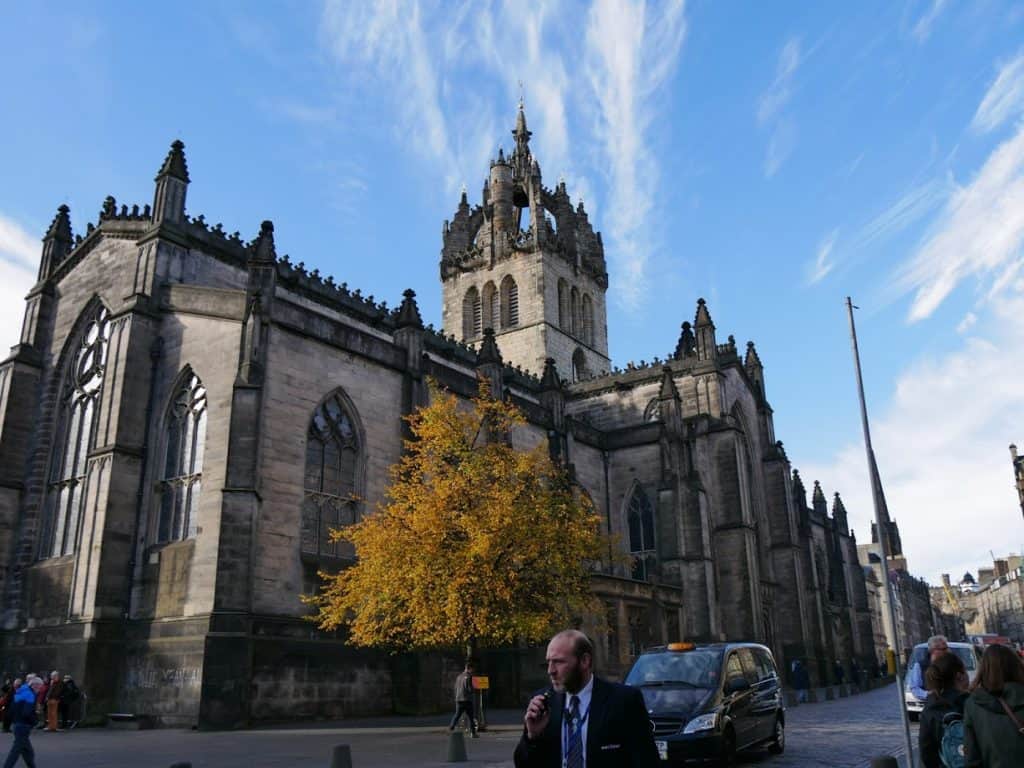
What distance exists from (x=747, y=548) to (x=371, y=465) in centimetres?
2100

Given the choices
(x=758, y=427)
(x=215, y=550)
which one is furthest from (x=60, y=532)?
(x=758, y=427)

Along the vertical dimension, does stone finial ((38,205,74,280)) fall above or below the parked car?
above

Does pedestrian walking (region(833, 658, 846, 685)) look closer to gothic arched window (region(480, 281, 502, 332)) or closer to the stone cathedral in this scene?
the stone cathedral

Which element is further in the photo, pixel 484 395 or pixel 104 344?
pixel 104 344

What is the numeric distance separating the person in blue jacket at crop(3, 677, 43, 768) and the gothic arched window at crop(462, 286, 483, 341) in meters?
46.0

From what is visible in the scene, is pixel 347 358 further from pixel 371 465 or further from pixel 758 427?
pixel 758 427

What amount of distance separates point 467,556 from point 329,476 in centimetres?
726

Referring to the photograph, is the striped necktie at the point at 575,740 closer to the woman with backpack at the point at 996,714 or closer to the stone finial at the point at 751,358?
the woman with backpack at the point at 996,714

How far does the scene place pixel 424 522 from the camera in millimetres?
18953

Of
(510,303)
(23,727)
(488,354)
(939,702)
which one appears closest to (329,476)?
(488,354)

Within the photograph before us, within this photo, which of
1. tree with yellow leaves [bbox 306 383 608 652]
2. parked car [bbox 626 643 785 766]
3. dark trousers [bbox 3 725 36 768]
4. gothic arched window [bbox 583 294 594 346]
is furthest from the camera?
gothic arched window [bbox 583 294 594 346]

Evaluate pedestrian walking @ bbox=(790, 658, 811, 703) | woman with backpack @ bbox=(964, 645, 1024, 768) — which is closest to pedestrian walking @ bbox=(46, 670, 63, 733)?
woman with backpack @ bbox=(964, 645, 1024, 768)

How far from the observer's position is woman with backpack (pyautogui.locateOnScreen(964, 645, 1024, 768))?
4750 millimetres

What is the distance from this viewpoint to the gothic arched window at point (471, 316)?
188 feet
